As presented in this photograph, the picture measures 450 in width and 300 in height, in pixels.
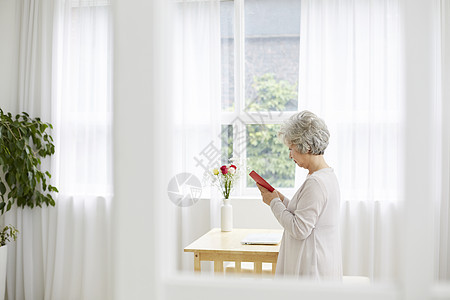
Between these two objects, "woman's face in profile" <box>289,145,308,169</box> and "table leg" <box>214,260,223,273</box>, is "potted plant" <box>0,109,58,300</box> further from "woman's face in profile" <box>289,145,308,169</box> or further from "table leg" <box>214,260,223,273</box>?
"woman's face in profile" <box>289,145,308,169</box>

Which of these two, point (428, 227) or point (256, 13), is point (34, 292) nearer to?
point (256, 13)

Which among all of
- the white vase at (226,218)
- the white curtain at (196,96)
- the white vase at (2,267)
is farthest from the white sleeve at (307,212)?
the white vase at (2,267)

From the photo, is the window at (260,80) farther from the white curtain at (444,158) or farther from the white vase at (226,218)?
the white curtain at (444,158)

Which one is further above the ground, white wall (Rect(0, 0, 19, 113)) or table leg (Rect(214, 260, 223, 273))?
white wall (Rect(0, 0, 19, 113))

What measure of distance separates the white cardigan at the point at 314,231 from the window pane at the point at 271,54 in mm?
1947

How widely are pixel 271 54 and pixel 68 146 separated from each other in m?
1.95

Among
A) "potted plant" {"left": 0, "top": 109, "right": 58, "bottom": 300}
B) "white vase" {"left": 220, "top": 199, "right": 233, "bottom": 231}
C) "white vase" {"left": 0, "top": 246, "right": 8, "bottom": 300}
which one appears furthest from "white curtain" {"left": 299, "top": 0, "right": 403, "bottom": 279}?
"white vase" {"left": 0, "top": 246, "right": 8, "bottom": 300}

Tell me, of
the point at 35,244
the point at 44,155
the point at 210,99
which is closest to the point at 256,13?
the point at 210,99

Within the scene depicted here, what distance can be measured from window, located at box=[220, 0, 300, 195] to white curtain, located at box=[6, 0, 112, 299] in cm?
105

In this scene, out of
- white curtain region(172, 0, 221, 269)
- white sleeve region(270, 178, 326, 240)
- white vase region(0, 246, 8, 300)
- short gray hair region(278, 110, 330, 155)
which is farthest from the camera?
white curtain region(172, 0, 221, 269)

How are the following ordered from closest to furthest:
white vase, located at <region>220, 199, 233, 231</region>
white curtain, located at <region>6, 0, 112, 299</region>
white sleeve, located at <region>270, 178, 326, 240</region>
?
white sleeve, located at <region>270, 178, 326, 240</region>, white vase, located at <region>220, 199, 233, 231</region>, white curtain, located at <region>6, 0, 112, 299</region>

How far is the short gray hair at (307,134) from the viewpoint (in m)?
2.43

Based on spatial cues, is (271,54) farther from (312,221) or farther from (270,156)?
(312,221)

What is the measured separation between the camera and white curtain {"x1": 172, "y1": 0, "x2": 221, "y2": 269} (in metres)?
4.17
